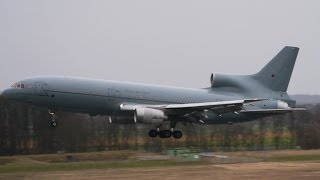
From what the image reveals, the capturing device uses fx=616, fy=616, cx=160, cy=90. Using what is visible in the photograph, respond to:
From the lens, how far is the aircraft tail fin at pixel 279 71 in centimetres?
5328

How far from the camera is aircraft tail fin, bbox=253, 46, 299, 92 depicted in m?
53.3

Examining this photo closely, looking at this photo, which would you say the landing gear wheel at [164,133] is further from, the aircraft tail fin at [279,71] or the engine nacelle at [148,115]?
the aircraft tail fin at [279,71]

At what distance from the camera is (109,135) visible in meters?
88.8

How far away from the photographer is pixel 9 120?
88688mm

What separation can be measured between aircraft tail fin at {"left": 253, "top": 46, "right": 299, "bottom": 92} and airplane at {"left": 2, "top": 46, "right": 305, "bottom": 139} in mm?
130

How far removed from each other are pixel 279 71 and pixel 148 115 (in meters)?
13.9

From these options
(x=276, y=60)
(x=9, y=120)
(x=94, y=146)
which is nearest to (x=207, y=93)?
(x=276, y=60)

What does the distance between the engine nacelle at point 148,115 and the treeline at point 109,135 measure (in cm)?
2783

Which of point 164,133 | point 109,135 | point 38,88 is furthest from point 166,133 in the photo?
point 109,135

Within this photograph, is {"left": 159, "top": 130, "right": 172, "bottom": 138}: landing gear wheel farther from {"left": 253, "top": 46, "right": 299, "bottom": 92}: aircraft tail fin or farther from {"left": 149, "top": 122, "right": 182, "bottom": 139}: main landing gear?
{"left": 253, "top": 46, "right": 299, "bottom": 92}: aircraft tail fin

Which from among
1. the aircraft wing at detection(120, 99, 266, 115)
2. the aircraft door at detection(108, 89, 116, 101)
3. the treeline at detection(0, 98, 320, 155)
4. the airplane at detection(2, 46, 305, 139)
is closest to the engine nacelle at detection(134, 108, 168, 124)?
the airplane at detection(2, 46, 305, 139)

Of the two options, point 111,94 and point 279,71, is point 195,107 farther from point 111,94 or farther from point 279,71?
point 279,71

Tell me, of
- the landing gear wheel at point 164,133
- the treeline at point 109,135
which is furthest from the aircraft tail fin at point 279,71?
the treeline at point 109,135

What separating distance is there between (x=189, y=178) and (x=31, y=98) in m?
14.3
